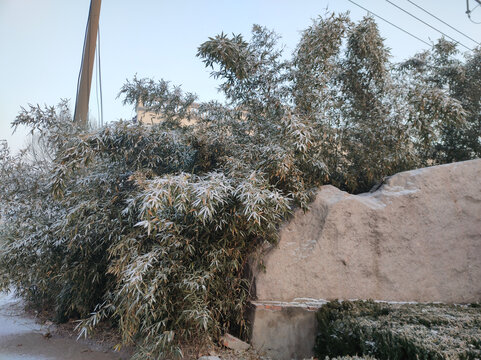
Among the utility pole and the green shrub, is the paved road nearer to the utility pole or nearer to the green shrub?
the green shrub

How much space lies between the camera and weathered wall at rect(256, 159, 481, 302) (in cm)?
350

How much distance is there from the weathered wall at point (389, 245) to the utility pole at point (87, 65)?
2925 millimetres

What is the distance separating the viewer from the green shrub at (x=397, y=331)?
2076mm

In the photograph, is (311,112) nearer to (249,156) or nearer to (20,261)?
(249,156)

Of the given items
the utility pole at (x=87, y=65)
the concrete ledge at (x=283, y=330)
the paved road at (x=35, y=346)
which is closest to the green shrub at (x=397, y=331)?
the concrete ledge at (x=283, y=330)

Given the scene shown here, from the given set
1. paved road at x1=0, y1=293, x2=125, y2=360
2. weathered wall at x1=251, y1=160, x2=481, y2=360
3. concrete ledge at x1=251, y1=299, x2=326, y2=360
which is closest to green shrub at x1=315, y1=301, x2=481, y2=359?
concrete ledge at x1=251, y1=299, x2=326, y2=360

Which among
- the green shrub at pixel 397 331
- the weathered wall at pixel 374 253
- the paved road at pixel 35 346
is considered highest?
the weathered wall at pixel 374 253

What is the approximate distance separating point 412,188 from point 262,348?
7.42 ft

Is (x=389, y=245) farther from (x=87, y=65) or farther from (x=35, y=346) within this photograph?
(x=87, y=65)

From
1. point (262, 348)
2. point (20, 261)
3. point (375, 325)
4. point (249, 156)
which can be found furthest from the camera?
point (20, 261)

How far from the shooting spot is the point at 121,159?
370cm

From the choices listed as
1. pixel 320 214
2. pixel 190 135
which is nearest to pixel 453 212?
pixel 320 214

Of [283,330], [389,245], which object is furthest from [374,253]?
[283,330]

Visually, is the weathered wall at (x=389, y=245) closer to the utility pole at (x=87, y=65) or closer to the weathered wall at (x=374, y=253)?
the weathered wall at (x=374, y=253)
